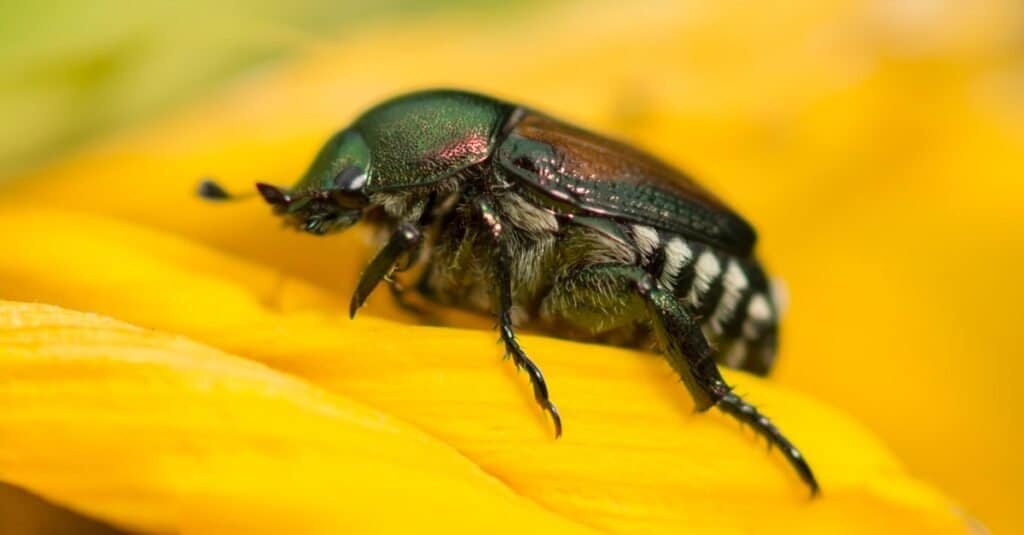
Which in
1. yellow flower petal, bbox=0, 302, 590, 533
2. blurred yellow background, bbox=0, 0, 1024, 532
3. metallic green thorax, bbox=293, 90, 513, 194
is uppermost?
metallic green thorax, bbox=293, 90, 513, 194

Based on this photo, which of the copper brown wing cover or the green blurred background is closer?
the copper brown wing cover

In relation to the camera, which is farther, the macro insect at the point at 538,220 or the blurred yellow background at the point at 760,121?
the blurred yellow background at the point at 760,121

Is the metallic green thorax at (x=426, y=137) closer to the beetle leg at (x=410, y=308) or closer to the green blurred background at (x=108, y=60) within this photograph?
the beetle leg at (x=410, y=308)

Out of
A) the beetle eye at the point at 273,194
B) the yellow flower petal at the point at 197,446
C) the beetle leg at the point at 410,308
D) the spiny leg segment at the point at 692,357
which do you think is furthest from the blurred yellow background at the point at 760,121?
the yellow flower petal at the point at 197,446

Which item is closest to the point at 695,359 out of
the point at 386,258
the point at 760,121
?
the point at 386,258

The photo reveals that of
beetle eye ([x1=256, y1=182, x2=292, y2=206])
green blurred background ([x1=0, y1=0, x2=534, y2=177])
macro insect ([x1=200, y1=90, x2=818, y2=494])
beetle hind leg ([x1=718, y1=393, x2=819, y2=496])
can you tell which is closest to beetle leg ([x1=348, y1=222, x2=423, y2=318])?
macro insect ([x1=200, y1=90, x2=818, y2=494])

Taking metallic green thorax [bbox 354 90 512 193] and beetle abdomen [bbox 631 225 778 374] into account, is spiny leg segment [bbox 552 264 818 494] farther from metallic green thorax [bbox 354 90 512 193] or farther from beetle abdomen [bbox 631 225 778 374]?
metallic green thorax [bbox 354 90 512 193]

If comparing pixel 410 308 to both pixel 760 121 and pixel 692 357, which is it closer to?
pixel 692 357

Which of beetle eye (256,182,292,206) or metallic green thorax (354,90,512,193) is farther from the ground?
metallic green thorax (354,90,512,193)
